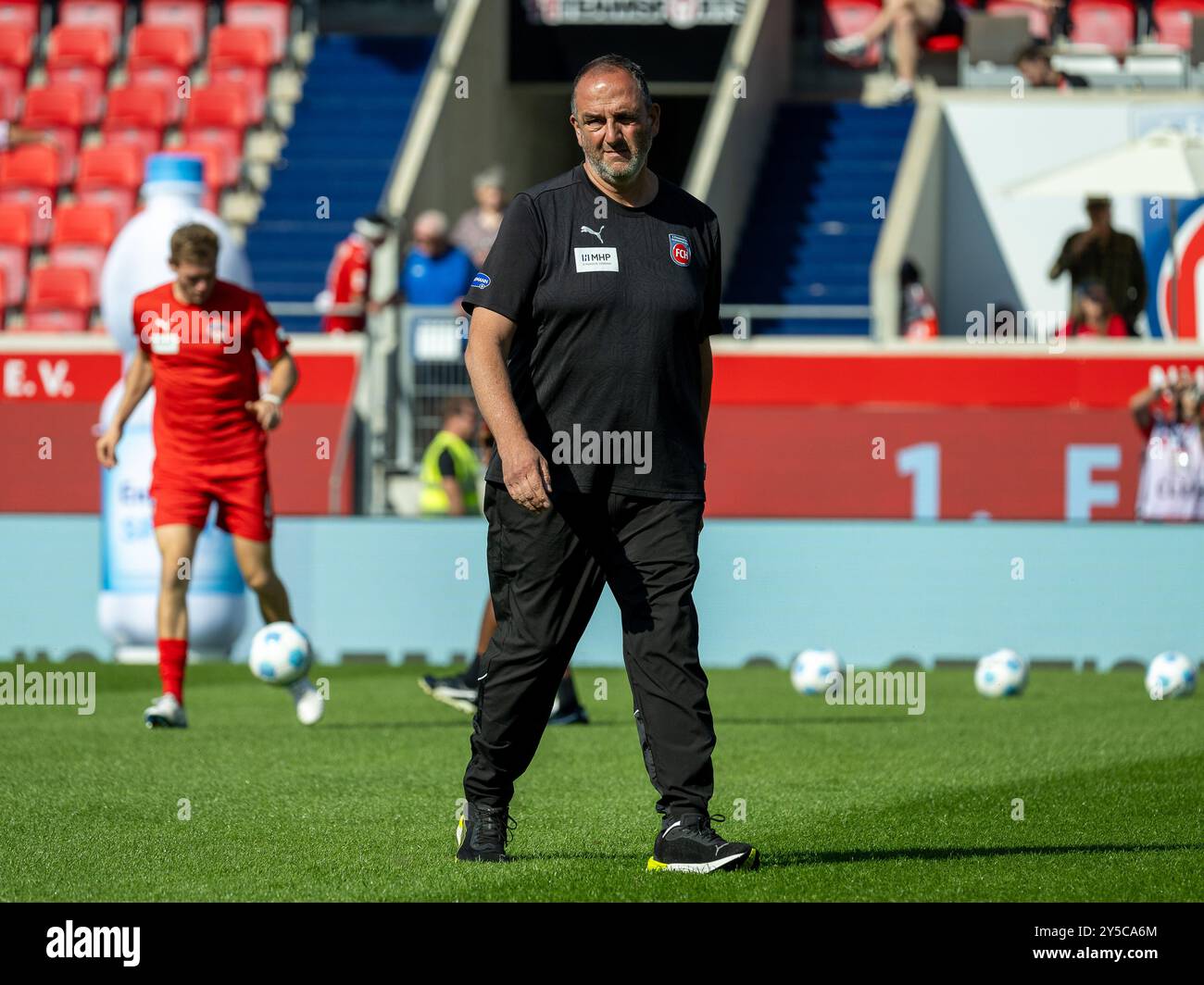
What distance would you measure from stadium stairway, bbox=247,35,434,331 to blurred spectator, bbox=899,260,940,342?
5.77m

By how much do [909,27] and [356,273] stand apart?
6.74 m

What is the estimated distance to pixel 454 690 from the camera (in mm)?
12555

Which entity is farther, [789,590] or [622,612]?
[789,590]

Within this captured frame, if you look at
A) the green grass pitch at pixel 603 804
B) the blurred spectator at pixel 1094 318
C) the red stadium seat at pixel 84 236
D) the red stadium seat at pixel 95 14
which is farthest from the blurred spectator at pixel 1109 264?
the red stadium seat at pixel 95 14

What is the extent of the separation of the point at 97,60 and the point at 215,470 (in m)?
16.2

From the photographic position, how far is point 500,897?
21.1ft

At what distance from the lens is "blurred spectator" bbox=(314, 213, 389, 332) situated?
20.9 m

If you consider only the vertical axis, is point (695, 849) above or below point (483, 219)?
below

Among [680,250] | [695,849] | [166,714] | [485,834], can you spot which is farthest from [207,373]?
[695,849]

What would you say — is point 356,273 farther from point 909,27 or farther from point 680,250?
point 680,250

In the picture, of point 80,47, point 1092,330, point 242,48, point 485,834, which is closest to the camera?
point 485,834

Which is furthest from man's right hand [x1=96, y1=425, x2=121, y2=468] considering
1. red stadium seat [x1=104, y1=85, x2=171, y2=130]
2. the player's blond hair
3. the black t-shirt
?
red stadium seat [x1=104, y1=85, x2=171, y2=130]
